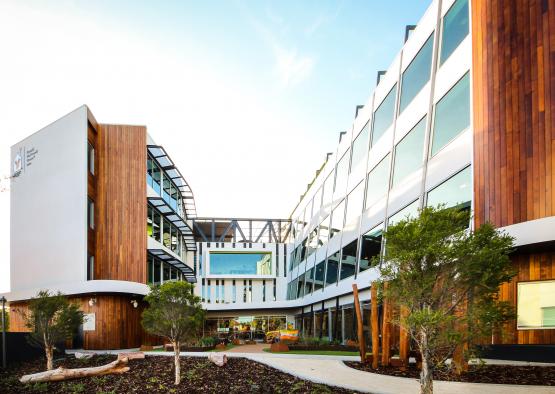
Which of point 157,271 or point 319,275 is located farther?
point 157,271

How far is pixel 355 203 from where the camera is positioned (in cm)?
2762

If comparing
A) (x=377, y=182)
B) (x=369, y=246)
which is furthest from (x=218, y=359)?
(x=377, y=182)

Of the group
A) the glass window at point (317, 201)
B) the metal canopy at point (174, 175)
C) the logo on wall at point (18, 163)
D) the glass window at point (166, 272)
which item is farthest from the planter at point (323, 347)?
the logo on wall at point (18, 163)

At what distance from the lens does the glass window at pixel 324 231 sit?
112 ft

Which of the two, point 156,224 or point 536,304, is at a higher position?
point 156,224

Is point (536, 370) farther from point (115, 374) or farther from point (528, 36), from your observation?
point (115, 374)

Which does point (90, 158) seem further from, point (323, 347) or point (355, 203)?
point (323, 347)

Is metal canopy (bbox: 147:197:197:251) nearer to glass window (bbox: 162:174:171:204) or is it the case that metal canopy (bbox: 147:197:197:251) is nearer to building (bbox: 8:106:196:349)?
building (bbox: 8:106:196:349)

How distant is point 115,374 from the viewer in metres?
16.0

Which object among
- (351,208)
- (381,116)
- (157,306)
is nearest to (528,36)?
(381,116)

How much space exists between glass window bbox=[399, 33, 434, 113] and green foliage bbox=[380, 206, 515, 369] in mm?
11892

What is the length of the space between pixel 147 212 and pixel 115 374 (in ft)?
56.3

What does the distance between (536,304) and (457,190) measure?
4.34m

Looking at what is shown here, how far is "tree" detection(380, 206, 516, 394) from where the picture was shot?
844cm
